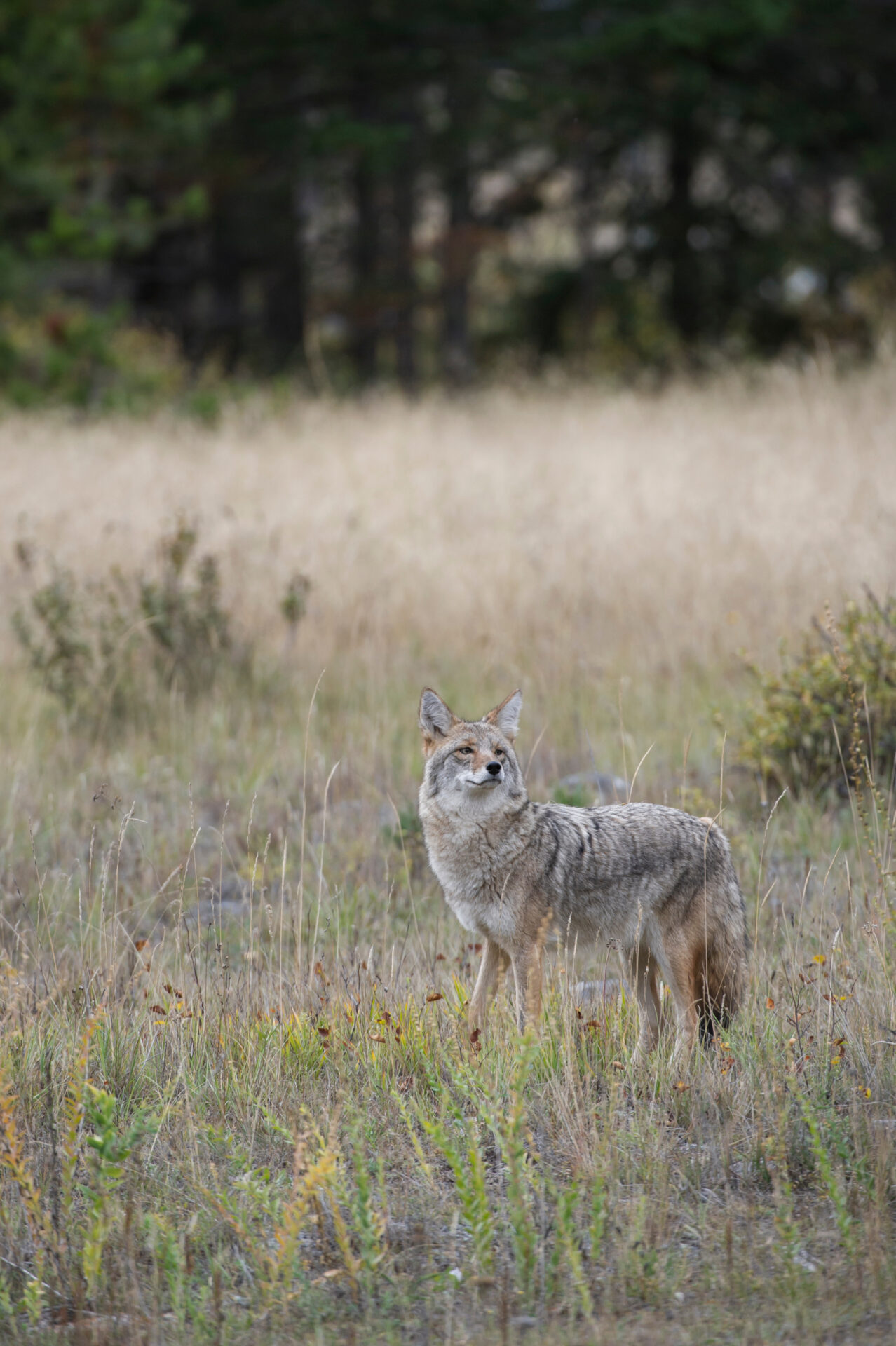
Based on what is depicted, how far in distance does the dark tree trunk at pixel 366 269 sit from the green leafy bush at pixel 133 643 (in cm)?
1671

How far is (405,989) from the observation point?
13.8ft

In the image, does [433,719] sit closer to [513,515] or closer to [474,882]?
[474,882]

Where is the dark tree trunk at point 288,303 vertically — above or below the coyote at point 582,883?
above

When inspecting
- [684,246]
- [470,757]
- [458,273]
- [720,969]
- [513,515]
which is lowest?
[720,969]

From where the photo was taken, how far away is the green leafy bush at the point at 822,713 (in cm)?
605

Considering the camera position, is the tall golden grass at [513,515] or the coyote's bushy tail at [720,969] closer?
the coyote's bushy tail at [720,969]

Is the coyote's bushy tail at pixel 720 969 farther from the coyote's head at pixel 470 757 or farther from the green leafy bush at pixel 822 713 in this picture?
the green leafy bush at pixel 822 713

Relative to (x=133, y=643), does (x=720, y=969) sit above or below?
below

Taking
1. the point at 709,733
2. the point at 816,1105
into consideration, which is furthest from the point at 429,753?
the point at 709,733

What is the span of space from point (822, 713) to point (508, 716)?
235cm

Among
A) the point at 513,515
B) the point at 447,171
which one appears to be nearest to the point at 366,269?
the point at 447,171

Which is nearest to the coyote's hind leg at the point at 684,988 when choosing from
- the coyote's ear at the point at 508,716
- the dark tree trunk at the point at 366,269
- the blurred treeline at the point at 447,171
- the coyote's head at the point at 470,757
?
the coyote's head at the point at 470,757

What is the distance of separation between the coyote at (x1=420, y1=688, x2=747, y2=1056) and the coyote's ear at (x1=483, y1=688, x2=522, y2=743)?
58mm

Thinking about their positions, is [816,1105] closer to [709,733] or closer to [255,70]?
[709,733]
